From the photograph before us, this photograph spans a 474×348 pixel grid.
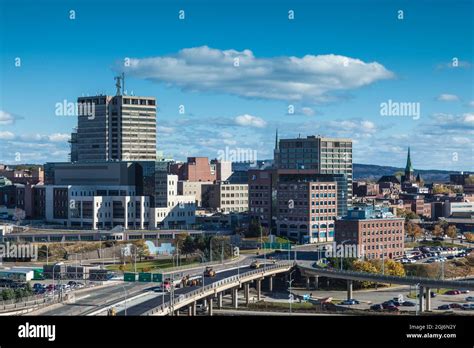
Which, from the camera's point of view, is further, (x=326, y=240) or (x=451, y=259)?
(x=326, y=240)

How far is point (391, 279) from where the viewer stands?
44.5 meters

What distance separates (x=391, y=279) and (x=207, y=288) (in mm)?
10944

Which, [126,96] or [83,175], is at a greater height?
[126,96]

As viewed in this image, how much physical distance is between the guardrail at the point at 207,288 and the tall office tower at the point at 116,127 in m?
39.9

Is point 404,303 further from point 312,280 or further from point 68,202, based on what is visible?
point 68,202

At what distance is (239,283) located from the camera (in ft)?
141

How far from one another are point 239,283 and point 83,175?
33790mm

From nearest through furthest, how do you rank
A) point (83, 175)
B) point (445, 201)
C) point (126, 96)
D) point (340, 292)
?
point (340, 292) < point (83, 175) < point (126, 96) < point (445, 201)

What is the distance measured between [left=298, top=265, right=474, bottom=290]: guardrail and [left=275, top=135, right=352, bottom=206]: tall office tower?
34737mm

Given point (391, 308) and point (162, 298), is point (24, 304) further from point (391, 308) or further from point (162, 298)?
point (391, 308)

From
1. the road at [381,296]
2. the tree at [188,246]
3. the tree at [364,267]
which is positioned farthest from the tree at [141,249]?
the tree at [364,267]

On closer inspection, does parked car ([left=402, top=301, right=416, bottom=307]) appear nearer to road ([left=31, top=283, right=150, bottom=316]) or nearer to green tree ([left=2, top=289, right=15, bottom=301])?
road ([left=31, top=283, right=150, bottom=316])

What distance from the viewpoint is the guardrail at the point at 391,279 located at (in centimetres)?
4047
